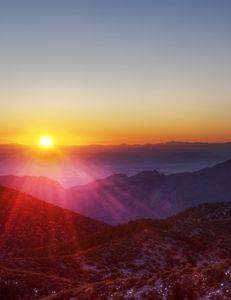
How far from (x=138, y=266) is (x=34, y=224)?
1823 inches

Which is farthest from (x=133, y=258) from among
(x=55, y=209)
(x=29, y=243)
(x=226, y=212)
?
(x=55, y=209)

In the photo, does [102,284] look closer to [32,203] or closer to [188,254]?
[188,254]

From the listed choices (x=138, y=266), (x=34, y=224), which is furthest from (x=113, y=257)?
(x=34, y=224)

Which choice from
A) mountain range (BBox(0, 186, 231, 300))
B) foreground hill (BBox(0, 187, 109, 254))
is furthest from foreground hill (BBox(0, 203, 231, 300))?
foreground hill (BBox(0, 187, 109, 254))

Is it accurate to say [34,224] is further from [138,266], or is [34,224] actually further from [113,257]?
[138,266]

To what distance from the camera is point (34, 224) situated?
9550 cm

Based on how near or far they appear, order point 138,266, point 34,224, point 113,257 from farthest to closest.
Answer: point 34,224 → point 113,257 → point 138,266

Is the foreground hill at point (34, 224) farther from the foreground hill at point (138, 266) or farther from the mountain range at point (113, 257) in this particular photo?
the foreground hill at point (138, 266)

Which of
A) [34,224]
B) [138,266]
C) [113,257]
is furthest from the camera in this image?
[34,224]

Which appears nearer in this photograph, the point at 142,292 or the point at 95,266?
the point at 142,292

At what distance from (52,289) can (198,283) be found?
55.2 feet

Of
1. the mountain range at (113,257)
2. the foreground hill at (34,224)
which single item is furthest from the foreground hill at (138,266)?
the foreground hill at (34,224)

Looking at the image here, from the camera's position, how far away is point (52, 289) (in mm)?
39906

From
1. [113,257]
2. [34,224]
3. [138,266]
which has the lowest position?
[34,224]
